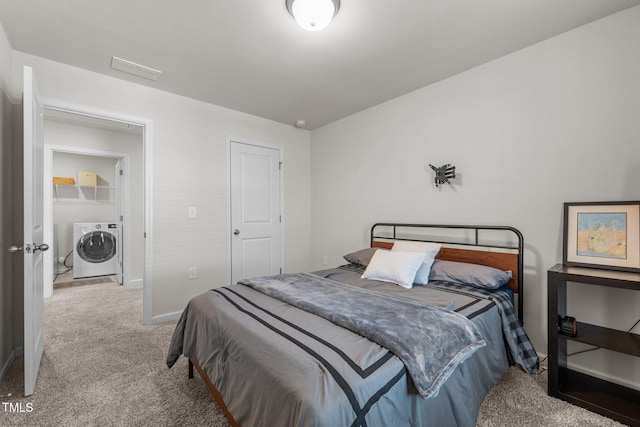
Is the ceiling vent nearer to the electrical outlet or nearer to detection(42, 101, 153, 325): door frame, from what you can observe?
detection(42, 101, 153, 325): door frame

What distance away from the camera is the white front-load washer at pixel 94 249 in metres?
5.02

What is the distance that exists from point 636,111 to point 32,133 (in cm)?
386

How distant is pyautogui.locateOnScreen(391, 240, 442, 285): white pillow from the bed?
12 mm

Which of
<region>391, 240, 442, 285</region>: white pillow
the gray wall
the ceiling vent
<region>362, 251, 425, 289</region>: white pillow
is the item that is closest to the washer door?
the gray wall

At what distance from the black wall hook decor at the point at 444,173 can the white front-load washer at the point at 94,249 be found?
5525 millimetres

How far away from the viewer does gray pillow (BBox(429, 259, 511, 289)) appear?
208 centimetres

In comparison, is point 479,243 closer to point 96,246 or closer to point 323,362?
point 323,362

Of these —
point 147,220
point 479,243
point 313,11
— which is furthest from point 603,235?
point 147,220

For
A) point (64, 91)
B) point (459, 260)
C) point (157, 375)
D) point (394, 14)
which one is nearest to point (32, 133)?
point (64, 91)

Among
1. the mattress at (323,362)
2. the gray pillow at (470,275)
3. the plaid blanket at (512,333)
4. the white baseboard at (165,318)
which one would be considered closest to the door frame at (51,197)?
the white baseboard at (165,318)

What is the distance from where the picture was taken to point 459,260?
256 cm

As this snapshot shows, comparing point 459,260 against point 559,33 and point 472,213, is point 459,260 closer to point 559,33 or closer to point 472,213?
point 472,213

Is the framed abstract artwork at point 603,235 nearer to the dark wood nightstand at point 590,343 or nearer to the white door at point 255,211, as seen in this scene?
the dark wood nightstand at point 590,343

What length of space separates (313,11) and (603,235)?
7.52 feet
